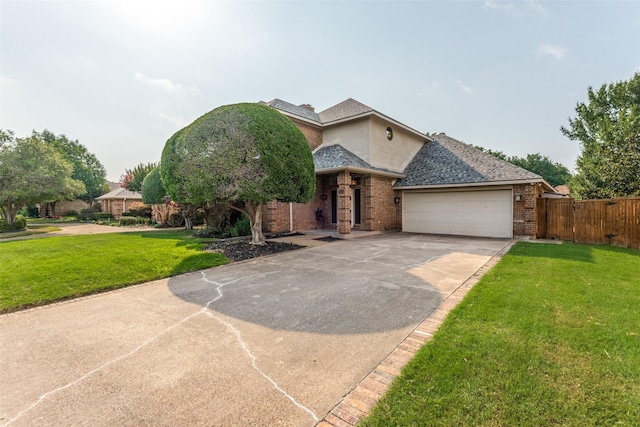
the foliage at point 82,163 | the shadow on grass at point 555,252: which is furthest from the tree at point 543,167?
the foliage at point 82,163

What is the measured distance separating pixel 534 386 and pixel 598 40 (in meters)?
14.9

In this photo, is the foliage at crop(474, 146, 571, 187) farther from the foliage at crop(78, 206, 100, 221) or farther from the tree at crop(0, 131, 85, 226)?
the foliage at crop(78, 206, 100, 221)

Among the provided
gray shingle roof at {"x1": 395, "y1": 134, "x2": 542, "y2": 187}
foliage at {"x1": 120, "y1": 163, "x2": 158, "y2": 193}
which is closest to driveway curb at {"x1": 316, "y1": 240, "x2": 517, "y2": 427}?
gray shingle roof at {"x1": 395, "y1": 134, "x2": 542, "y2": 187}

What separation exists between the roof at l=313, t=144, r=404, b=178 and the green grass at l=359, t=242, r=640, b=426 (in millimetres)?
8390

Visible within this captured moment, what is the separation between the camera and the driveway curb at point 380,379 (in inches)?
82.0

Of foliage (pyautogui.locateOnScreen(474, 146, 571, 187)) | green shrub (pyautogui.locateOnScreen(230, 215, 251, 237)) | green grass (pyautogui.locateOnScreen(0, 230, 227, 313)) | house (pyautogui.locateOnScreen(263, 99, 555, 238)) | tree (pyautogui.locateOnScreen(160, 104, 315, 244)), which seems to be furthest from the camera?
foliage (pyautogui.locateOnScreen(474, 146, 571, 187))

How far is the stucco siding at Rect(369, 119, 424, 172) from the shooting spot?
14.3m

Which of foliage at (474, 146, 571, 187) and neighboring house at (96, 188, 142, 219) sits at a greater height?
foliage at (474, 146, 571, 187)

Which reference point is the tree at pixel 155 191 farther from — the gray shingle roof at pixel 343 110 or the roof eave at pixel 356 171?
the gray shingle roof at pixel 343 110

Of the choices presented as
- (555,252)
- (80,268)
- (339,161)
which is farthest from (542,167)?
(80,268)

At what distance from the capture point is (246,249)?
9.22m

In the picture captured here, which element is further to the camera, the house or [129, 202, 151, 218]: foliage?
[129, 202, 151, 218]: foliage

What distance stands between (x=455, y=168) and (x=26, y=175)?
24.6 meters

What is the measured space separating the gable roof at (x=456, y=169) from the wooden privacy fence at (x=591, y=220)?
53.8 inches
